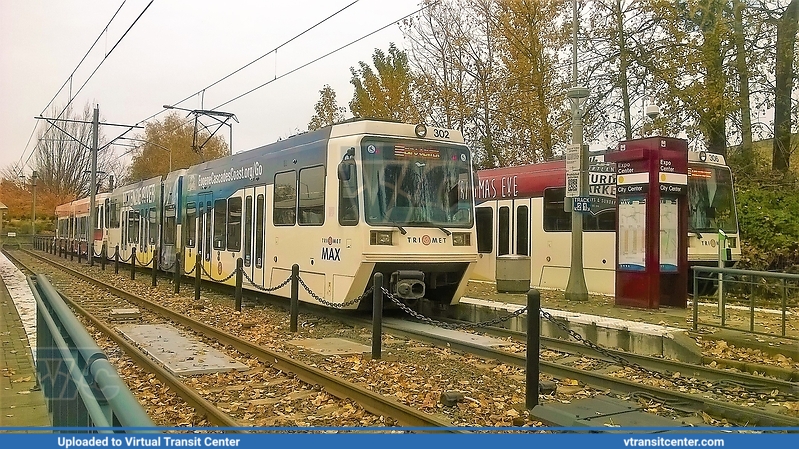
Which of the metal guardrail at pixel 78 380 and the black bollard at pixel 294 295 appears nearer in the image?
the metal guardrail at pixel 78 380

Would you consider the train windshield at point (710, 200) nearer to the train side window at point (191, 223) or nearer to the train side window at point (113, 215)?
the train side window at point (191, 223)

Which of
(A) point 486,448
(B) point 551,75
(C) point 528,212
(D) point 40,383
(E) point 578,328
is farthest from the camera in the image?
(B) point 551,75

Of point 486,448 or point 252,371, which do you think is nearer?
point 486,448

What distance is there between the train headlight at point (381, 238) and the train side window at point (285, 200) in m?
2.28

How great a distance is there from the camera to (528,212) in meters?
17.7

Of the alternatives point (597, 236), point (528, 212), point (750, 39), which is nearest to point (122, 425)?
point (597, 236)

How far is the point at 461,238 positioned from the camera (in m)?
11.6

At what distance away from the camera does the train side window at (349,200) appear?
35.6 feet

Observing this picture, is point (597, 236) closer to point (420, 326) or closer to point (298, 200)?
point (420, 326)

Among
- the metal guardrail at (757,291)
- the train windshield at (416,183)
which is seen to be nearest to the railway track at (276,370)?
the train windshield at (416,183)

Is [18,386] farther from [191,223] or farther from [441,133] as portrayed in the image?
[191,223]

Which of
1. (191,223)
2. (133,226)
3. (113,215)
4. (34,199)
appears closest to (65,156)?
(34,199)

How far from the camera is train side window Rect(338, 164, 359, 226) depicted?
35.6ft

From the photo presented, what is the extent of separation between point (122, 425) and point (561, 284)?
15.2 metres
